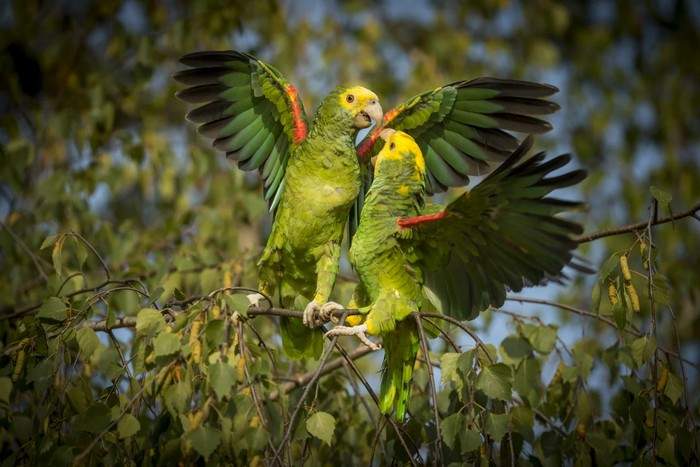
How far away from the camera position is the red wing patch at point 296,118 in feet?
11.0

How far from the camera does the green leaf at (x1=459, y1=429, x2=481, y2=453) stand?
213 centimetres

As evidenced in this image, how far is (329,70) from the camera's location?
19.7 feet

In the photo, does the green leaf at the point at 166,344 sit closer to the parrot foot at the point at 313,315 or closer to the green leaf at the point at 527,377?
the parrot foot at the point at 313,315

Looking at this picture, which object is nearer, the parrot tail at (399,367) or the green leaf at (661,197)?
the green leaf at (661,197)

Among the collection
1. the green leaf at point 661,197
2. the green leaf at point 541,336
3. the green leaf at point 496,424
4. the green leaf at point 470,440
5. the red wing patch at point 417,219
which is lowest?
the green leaf at point 470,440

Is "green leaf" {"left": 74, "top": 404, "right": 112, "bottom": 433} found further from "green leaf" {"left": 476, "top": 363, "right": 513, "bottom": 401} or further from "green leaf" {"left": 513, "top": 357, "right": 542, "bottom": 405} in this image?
"green leaf" {"left": 513, "top": 357, "right": 542, "bottom": 405}

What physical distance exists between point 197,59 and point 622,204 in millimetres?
4648

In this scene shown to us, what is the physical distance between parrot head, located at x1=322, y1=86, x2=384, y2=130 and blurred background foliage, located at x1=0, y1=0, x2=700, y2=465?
72cm

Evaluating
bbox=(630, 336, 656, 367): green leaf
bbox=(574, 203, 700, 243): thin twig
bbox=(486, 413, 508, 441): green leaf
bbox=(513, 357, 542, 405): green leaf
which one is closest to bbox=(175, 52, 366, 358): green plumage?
bbox=(513, 357, 542, 405): green leaf

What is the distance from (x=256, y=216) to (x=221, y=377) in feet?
6.99

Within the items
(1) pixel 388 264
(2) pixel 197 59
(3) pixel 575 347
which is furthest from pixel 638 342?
(2) pixel 197 59

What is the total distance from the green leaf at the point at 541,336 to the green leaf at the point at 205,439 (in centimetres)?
134

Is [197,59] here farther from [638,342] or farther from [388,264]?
[638,342]

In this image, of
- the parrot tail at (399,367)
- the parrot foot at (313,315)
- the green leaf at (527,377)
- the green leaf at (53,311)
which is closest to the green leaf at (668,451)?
the green leaf at (527,377)
